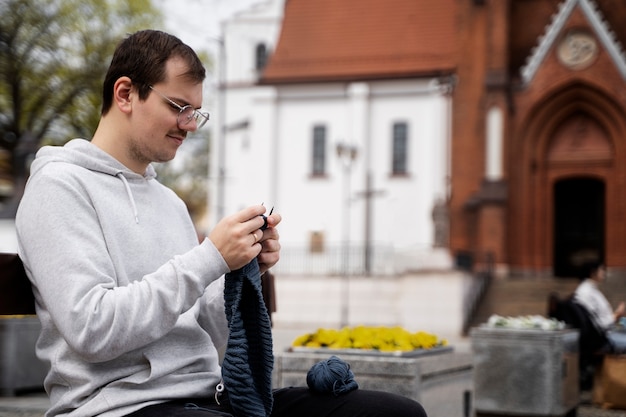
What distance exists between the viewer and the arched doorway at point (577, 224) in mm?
34247

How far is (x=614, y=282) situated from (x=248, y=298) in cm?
2825

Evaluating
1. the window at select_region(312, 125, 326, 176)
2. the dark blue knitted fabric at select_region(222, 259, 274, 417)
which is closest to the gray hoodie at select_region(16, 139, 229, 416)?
the dark blue knitted fabric at select_region(222, 259, 274, 417)

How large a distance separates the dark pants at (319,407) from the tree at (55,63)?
2832 cm

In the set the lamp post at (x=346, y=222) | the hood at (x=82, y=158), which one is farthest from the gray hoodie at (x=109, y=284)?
the lamp post at (x=346, y=222)

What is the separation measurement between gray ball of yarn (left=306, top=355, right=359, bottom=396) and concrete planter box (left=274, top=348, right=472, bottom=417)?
2772 millimetres

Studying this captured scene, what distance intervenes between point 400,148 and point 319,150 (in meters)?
3.73

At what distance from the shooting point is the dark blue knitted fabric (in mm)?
3070

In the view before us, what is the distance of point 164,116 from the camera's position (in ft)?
10.1

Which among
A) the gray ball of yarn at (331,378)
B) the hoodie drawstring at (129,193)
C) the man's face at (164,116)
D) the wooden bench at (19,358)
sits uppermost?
the man's face at (164,116)

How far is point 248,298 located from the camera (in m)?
3.15

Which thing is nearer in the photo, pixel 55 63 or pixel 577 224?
pixel 55 63

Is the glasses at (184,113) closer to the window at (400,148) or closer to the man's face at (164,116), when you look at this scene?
the man's face at (164,116)

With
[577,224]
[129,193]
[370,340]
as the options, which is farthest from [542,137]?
[129,193]

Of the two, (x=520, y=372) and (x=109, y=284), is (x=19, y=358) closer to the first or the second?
(x=520, y=372)
